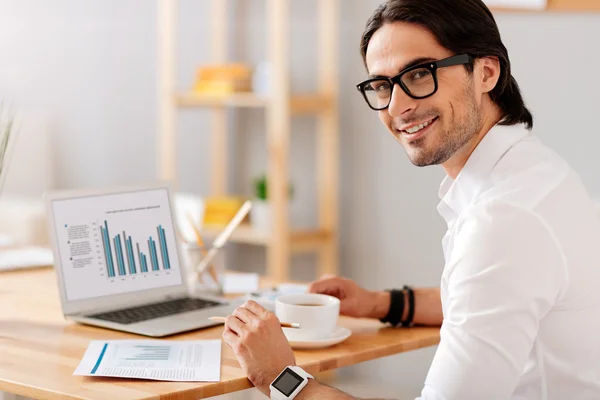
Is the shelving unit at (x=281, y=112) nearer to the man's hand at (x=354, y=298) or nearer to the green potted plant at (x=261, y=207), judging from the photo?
the green potted plant at (x=261, y=207)

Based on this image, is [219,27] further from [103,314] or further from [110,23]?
[103,314]

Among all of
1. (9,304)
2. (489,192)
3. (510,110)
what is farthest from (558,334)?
(9,304)

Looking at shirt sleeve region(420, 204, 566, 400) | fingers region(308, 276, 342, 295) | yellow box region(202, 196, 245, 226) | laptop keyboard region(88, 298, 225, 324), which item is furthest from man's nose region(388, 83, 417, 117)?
yellow box region(202, 196, 245, 226)

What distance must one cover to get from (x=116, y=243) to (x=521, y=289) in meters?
0.98

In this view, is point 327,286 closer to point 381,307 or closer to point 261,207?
point 381,307

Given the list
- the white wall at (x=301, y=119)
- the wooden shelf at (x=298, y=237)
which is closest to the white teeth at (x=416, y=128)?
the white wall at (x=301, y=119)

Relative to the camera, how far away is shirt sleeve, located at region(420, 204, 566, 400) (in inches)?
54.7

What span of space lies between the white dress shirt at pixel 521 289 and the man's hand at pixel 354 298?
16.2 inches

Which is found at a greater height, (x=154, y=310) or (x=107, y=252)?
(x=107, y=252)

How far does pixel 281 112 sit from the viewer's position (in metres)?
4.00

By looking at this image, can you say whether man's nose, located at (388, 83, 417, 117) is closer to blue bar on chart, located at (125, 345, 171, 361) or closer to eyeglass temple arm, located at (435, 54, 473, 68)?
eyeglass temple arm, located at (435, 54, 473, 68)

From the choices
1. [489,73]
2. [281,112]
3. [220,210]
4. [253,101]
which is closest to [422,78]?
[489,73]

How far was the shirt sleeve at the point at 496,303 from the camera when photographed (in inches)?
54.7

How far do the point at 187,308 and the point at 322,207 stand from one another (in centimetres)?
223
